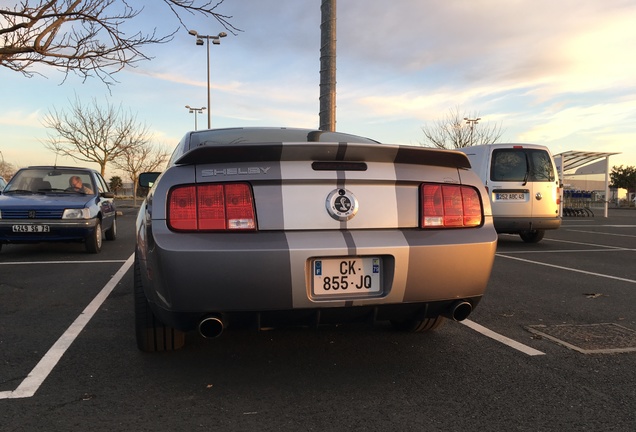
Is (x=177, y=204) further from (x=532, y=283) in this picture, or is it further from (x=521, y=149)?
(x=521, y=149)

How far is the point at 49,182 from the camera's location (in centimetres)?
869

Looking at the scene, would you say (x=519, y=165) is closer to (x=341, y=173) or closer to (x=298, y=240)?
(x=341, y=173)

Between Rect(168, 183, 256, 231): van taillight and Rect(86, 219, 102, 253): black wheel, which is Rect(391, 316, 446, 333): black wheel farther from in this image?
Rect(86, 219, 102, 253): black wheel

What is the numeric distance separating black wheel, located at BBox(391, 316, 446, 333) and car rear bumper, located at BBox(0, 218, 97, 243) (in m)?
5.84

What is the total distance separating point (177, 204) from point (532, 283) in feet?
15.2

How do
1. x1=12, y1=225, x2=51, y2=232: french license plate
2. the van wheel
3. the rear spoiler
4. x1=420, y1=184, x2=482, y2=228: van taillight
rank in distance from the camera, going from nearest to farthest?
1. the rear spoiler
2. x1=420, y1=184, x2=482, y2=228: van taillight
3. x1=12, y1=225, x2=51, y2=232: french license plate
4. the van wheel

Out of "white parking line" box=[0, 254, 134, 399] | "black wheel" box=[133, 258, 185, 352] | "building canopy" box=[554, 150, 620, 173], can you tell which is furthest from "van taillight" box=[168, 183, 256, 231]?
"building canopy" box=[554, 150, 620, 173]

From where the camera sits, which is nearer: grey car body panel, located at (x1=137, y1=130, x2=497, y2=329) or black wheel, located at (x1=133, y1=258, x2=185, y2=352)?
grey car body panel, located at (x1=137, y1=130, x2=497, y2=329)

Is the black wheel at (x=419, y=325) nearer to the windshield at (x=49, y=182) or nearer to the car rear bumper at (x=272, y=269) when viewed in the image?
the car rear bumper at (x=272, y=269)

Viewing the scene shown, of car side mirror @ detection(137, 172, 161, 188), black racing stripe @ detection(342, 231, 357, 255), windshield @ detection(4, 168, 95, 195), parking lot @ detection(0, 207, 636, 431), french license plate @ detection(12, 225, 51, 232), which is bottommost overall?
parking lot @ detection(0, 207, 636, 431)

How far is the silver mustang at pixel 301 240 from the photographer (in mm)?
2498

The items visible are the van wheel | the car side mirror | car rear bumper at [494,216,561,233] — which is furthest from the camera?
the van wheel

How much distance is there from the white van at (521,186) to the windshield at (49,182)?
7097 mm

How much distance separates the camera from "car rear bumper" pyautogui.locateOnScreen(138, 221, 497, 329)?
8.13ft
